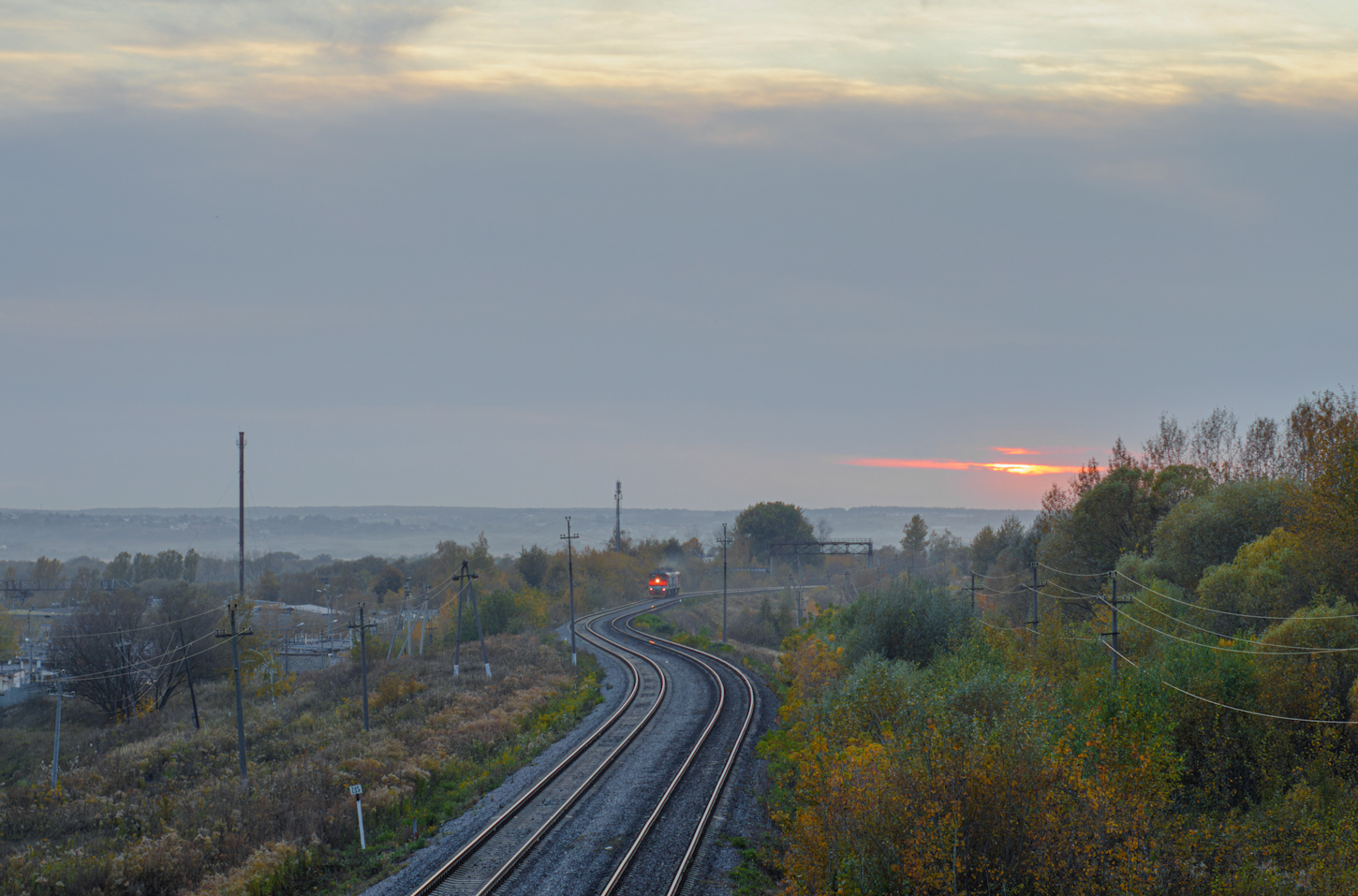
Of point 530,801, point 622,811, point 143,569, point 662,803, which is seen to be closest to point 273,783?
point 530,801

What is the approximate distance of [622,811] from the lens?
84.3ft

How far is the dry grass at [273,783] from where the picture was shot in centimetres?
2247

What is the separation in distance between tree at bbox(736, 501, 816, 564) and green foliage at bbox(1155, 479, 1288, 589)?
11396 centimetres

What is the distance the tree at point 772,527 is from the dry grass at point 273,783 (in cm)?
10733

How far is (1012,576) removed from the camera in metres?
91.4

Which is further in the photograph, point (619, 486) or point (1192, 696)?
point (619, 486)

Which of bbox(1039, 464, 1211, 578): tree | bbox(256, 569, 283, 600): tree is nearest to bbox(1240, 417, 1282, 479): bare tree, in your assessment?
bbox(1039, 464, 1211, 578): tree

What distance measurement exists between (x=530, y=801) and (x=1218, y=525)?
132 ft

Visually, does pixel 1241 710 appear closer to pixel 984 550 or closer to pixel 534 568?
pixel 984 550

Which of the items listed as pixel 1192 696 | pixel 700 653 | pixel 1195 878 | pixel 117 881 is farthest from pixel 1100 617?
pixel 117 881

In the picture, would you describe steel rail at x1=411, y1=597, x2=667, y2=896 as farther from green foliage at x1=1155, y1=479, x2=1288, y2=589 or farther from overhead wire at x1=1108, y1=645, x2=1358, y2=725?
green foliage at x1=1155, y1=479, x2=1288, y2=589

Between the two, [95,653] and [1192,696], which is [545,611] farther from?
[1192,696]

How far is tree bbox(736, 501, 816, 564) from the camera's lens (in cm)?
16412

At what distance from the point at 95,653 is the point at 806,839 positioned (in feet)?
209
